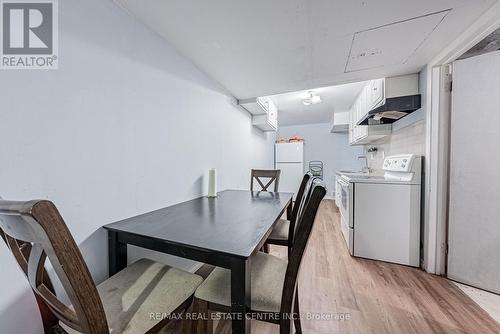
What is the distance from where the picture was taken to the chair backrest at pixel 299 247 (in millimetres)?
720

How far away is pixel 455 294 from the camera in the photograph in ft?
4.90

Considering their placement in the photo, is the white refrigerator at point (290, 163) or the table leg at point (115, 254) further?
the white refrigerator at point (290, 163)

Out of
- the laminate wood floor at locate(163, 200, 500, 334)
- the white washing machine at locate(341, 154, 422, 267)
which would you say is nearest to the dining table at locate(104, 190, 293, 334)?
the laminate wood floor at locate(163, 200, 500, 334)

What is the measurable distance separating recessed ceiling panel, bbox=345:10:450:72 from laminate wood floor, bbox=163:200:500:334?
2056 millimetres

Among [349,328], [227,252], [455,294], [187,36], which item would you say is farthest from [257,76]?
[455,294]

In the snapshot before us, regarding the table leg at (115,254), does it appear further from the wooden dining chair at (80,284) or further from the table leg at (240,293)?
the table leg at (240,293)

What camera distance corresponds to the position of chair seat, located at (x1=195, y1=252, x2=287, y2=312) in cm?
81

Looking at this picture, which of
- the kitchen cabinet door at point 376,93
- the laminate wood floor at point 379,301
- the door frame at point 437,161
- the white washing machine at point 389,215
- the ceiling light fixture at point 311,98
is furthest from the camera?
the ceiling light fixture at point 311,98

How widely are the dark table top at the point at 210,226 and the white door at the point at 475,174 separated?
1.63 m

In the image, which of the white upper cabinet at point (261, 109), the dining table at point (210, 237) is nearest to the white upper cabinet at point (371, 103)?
the white upper cabinet at point (261, 109)

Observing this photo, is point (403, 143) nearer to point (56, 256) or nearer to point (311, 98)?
point (311, 98)

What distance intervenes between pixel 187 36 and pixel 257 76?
2.87 feet

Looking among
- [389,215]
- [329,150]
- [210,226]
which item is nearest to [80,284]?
[210,226]

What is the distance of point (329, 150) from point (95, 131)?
5.44m
